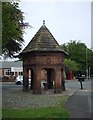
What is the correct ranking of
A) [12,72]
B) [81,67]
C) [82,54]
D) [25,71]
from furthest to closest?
1. [82,54]
2. [81,67]
3. [12,72]
4. [25,71]

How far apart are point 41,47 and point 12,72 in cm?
6222

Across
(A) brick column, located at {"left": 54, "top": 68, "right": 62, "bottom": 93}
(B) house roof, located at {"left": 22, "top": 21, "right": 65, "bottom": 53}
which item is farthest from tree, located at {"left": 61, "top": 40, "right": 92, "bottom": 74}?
(A) brick column, located at {"left": 54, "top": 68, "right": 62, "bottom": 93}

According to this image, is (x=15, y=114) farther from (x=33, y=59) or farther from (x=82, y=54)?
(x=82, y=54)

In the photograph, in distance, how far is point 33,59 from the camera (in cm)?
3806

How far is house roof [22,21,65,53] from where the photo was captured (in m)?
38.0

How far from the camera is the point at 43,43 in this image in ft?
127

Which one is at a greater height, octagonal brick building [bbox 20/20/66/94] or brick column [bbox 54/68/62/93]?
octagonal brick building [bbox 20/20/66/94]

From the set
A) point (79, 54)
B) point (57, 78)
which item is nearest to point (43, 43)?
point (57, 78)

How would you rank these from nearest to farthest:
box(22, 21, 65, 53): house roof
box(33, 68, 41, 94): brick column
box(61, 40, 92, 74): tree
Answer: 1. box(33, 68, 41, 94): brick column
2. box(22, 21, 65, 53): house roof
3. box(61, 40, 92, 74): tree

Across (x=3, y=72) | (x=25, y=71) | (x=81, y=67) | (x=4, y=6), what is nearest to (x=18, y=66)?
(x=3, y=72)

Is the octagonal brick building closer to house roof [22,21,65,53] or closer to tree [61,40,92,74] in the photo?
house roof [22,21,65,53]

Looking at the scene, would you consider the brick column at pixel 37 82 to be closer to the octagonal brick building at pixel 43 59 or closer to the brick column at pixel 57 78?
the octagonal brick building at pixel 43 59

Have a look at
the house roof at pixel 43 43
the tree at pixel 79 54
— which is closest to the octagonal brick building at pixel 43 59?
the house roof at pixel 43 43

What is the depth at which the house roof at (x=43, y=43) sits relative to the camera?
38.0 metres
